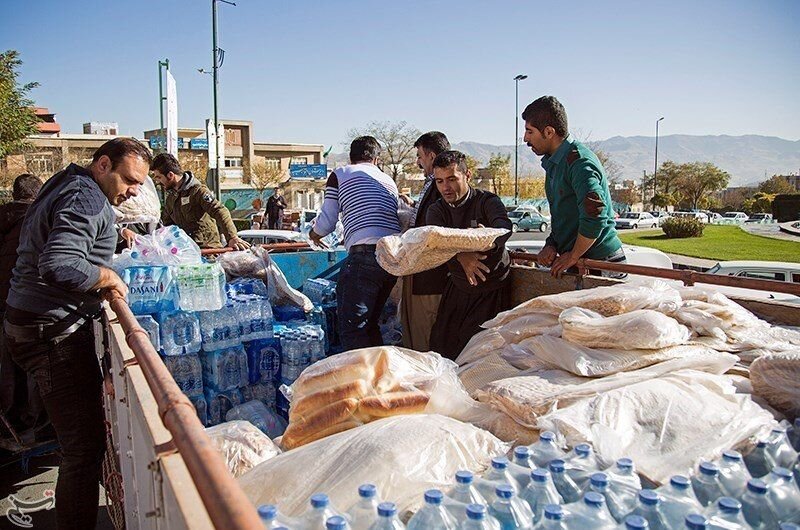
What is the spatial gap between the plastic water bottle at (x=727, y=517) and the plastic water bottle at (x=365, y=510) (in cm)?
80

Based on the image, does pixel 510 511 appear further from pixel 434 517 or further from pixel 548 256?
pixel 548 256

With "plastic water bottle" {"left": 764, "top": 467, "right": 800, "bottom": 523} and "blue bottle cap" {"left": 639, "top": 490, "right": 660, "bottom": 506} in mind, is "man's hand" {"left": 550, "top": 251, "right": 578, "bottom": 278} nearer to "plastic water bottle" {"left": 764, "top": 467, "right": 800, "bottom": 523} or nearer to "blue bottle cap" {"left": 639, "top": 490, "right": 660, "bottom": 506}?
"plastic water bottle" {"left": 764, "top": 467, "right": 800, "bottom": 523}

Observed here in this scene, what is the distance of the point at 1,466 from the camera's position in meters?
4.28

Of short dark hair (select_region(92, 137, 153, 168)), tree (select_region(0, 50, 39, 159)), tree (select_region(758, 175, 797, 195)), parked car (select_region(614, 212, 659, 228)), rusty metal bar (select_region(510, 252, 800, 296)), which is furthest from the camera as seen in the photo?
tree (select_region(758, 175, 797, 195))

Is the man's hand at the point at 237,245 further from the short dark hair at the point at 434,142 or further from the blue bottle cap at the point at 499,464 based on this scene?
the blue bottle cap at the point at 499,464

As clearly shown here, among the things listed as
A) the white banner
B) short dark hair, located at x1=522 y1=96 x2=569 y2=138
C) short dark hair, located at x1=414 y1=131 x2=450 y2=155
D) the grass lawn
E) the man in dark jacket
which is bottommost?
the grass lawn

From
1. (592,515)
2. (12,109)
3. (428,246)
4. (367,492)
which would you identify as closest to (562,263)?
(428,246)

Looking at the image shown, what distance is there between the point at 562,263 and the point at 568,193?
0.51 m

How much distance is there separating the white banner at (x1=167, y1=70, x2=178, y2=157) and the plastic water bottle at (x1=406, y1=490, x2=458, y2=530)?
1211 cm

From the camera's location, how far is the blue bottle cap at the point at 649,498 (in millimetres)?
1489

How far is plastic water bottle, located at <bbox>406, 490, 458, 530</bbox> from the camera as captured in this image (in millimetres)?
1461

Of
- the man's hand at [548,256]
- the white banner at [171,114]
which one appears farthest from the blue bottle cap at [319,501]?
the white banner at [171,114]

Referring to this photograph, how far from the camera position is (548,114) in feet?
14.1

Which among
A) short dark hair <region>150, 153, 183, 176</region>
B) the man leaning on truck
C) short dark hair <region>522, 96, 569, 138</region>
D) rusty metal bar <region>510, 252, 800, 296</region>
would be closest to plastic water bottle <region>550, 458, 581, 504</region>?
rusty metal bar <region>510, 252, 800, 296</region>
